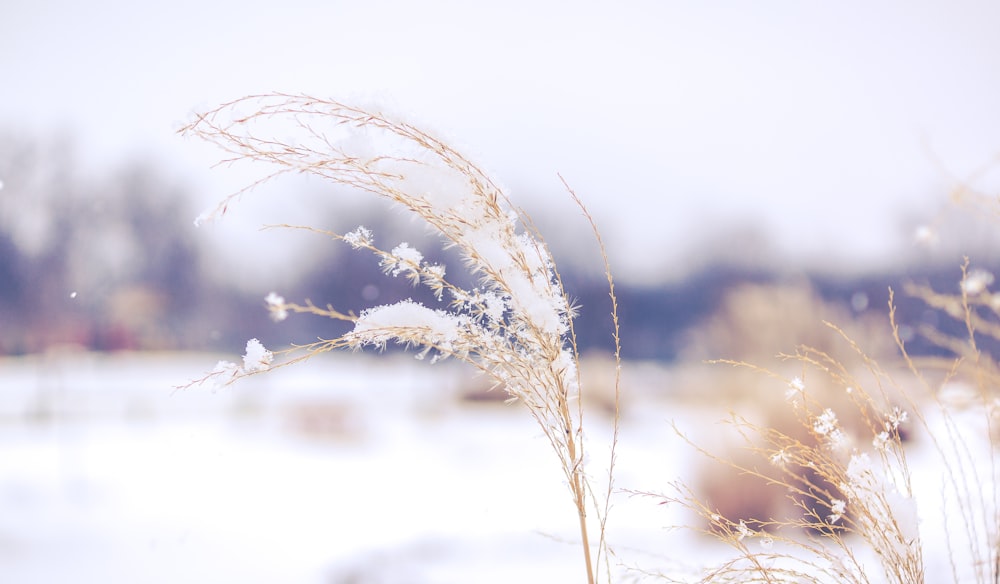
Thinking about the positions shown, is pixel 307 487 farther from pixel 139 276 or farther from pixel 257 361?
pixel 139 276

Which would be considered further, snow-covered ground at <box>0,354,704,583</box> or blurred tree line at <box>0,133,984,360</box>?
blurred tree line at <box>0,133,984,360</box>

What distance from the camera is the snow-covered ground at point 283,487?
4.08m

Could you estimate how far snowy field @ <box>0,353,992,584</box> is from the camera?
4035mm

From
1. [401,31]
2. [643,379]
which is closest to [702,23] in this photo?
[401,31]

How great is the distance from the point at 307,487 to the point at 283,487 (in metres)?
0.27

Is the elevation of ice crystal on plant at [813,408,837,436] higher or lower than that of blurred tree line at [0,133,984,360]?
lower

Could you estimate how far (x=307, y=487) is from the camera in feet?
22.7

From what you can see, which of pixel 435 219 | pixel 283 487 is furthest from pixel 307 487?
pixel 435 219

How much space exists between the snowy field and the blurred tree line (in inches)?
180

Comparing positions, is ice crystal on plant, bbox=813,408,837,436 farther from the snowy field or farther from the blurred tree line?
the blurred tree line

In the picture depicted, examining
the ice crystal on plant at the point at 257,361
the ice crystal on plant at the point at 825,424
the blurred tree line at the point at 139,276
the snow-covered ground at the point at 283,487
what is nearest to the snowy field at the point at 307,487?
the snow-covered ground at the point at 283,487

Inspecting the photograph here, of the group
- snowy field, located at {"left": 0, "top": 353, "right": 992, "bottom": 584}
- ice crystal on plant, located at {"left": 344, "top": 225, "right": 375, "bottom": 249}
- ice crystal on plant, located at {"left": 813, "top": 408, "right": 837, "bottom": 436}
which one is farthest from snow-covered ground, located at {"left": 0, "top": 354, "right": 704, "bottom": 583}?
ice crystal on plant, located at {"left": 813, "top": 408, "right": 837, "bottom": 436}

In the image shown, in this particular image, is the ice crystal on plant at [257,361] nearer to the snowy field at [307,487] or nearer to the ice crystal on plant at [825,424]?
the snowy field at [307,487]

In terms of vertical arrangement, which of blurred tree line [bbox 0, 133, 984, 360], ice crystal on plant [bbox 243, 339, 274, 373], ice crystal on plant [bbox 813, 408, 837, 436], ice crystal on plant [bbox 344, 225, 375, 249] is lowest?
ice crystal on plant [bbox 813, 408, 837, 436]
